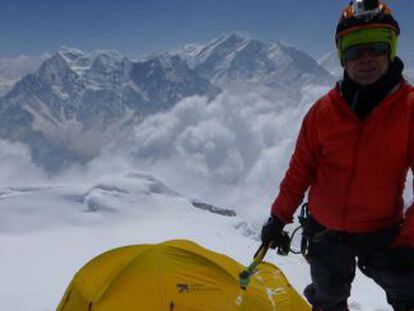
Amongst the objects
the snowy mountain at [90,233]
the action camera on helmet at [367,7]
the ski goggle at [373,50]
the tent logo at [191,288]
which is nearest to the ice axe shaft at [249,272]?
the ski goggle at [373,50]

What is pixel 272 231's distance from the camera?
4.73 m

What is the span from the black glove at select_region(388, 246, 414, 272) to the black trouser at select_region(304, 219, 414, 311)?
0.03 meters

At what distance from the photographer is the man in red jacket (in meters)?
3.98

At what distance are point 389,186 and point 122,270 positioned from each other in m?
4.18

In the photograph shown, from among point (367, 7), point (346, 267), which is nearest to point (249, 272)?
point (346, 267)

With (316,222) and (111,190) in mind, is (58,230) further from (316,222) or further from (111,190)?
(316,222)

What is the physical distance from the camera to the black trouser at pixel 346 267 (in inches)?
159

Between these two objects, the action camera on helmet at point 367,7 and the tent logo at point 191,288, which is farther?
the tent logo at point 191,288

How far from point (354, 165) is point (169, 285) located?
149 inches

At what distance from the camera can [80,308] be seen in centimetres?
708

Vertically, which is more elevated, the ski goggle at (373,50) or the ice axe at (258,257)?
the ski goggle at (373,50)

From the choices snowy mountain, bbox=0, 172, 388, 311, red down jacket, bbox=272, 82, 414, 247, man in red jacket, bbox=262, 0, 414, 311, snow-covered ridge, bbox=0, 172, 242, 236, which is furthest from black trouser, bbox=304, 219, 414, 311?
snow-covered ridge, bbox=0, 172, 242, 236

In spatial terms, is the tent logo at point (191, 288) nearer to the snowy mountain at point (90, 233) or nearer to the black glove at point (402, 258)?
the black glove at point (402, 258)

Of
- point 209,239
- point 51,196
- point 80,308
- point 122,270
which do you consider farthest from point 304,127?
point 51,196
